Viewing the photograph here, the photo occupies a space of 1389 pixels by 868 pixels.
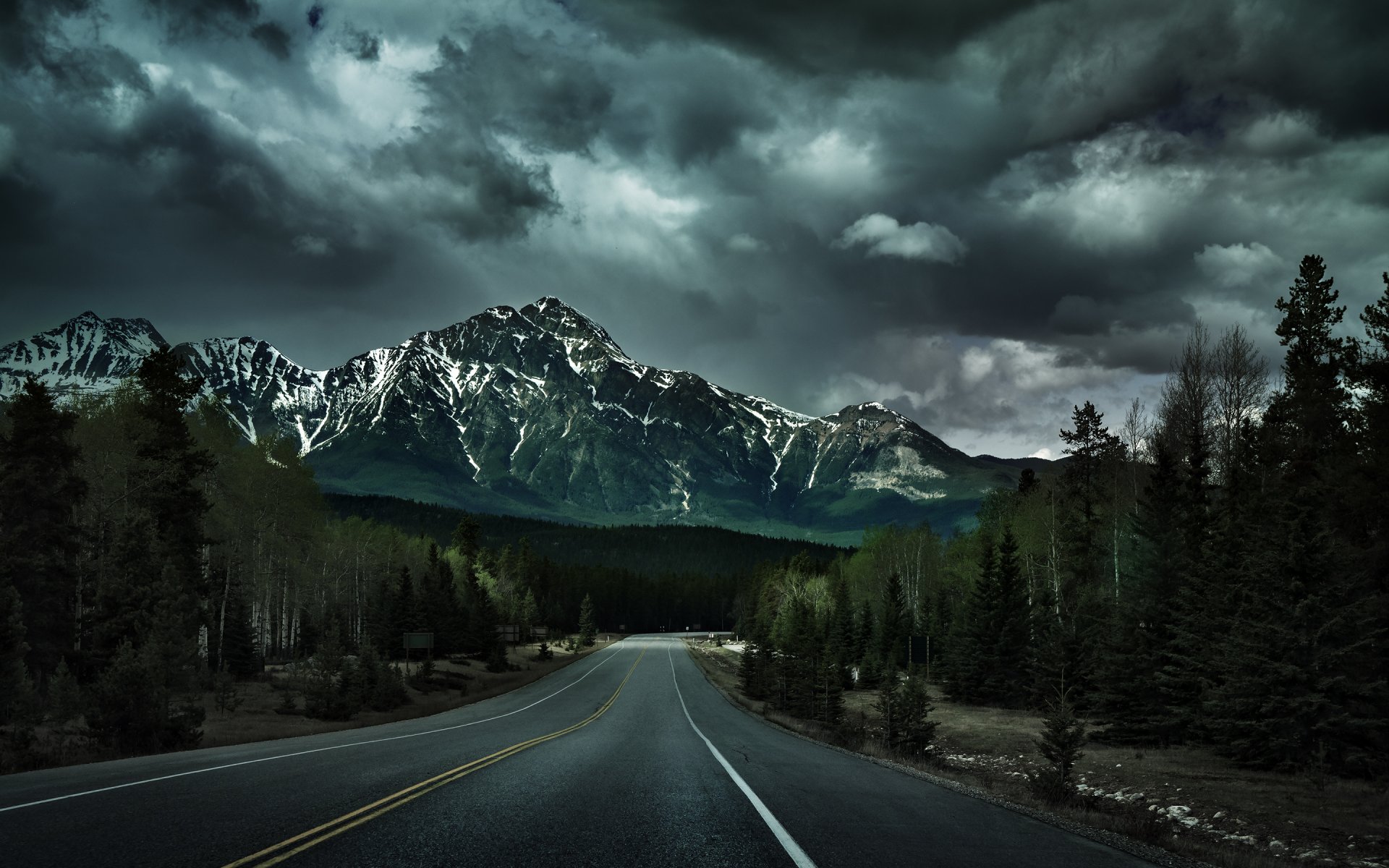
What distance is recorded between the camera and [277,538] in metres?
52.8

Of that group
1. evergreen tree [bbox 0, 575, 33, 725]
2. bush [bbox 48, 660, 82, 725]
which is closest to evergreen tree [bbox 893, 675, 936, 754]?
bush [bbox 48, 660, 82, 725]

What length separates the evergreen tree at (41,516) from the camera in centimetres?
3309

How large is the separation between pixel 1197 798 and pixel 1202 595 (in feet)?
39.9

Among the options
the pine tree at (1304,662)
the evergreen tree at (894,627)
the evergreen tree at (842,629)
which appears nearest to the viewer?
the pine tree at (1304,662)

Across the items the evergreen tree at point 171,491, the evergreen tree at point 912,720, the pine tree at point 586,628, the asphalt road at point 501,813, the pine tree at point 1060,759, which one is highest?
the evergreen tree at point 171,491

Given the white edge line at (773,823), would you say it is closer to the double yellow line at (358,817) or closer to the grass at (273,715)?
the double yellow line at (358,817)

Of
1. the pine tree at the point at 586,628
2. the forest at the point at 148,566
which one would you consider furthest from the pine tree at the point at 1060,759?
the pine tree at the point at 586,628

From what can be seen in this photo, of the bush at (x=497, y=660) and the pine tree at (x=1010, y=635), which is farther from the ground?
the pine tree at (x=1010, y=635)

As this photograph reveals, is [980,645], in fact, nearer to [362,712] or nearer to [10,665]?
[362,712]

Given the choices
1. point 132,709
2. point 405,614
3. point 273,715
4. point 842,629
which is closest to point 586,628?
point 405,614

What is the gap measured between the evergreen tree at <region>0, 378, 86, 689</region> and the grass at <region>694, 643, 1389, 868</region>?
109ft

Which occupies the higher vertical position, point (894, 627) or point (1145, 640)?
point (1145, 640)

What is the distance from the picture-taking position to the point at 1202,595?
27625 mm

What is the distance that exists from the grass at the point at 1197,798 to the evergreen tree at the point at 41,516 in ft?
109
